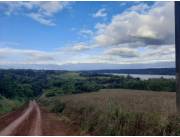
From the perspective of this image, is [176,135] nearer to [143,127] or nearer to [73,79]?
[143,127]

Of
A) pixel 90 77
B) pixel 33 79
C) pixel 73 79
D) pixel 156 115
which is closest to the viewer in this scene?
pixel 156 115

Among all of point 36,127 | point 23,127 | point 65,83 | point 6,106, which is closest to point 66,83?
point 65,83

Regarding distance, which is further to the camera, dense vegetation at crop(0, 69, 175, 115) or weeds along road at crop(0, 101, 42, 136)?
dense vegetation at crop(0, 69, 175, 115)

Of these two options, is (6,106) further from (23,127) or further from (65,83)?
(65,83)

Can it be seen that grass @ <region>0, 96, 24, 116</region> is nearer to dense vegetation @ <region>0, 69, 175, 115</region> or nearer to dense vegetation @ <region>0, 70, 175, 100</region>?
dense vegetation @ <region>0, 69, 175, 115</region>

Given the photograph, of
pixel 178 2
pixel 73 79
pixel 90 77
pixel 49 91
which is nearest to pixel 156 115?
pixel 178 2

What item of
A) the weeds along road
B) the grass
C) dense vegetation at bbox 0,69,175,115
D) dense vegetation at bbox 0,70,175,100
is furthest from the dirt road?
dense vegetation at bbox 0,70,175,100

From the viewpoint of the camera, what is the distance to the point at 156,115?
9031mm

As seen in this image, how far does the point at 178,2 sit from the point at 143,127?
3.83m

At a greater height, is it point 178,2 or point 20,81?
point 178,2

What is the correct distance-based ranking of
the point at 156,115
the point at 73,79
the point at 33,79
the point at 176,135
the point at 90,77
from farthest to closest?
1. the point at 33,79
2. the point at 73,79
3. the point at 90,77
4. the point at 156,115
5. the point at 176,135

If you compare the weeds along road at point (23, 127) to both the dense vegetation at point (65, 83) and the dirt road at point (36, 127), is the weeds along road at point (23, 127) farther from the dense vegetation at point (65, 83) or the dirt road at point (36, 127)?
the dense vegetation at point (65, 83)

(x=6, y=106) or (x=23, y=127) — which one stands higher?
(x=23, y=127)

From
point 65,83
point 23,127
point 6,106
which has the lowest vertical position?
point 6,106
